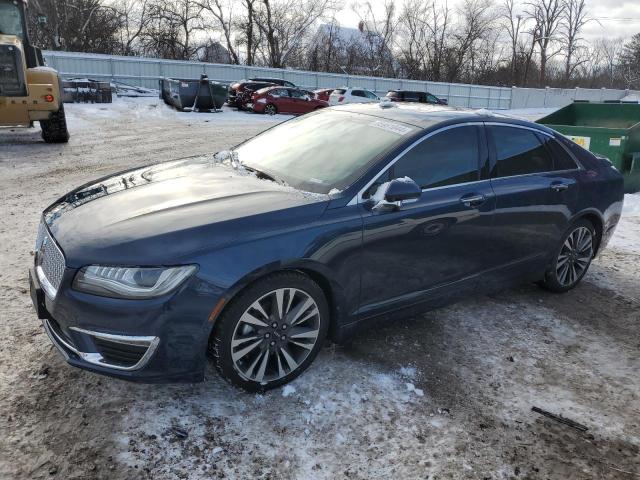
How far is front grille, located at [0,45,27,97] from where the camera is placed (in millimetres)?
9953

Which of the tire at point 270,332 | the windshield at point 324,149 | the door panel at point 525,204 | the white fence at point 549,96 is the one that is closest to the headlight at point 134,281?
the tire at point 270,332

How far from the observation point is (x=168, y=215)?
2807 millimetres

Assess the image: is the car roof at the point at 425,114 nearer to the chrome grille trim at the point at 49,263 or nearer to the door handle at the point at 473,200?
Result: the door handle at the point at 473,200

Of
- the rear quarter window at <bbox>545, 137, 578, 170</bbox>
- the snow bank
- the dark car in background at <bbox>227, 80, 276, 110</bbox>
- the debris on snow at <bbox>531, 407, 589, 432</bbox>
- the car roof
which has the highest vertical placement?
the dark car in background at <bbox>227, 80, 276, 110</bbox>

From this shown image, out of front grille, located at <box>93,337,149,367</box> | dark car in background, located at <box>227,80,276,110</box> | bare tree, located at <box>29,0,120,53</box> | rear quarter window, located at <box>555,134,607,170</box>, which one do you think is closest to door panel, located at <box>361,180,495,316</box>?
rear quarter window, located at <box>555,134,607,170</box>

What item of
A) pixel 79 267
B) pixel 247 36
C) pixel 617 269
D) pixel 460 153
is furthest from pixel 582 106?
pixel 247 36

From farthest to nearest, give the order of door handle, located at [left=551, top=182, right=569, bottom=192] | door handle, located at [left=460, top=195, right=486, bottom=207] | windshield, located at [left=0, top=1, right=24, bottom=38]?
windshield, located at [left=0, top=1, right=24, bottom=38] → door handle, located at [left=551, top=182, right=569, bottom=192] → door handle, located at [left=460, top=195, right=486, bottom=207]

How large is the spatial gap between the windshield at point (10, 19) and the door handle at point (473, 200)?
1137cm

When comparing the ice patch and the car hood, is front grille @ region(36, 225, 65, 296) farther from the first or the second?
the ice patch

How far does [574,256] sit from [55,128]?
10882mm

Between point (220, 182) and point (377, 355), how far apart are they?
157 cm

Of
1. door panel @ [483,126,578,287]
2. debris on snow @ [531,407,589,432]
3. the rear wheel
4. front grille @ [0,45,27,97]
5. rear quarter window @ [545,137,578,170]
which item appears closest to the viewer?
debris on snow @ [531,407,589,432]

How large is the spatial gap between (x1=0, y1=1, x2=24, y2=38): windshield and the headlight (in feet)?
36.4

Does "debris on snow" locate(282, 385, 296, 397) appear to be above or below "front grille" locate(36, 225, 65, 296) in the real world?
below
